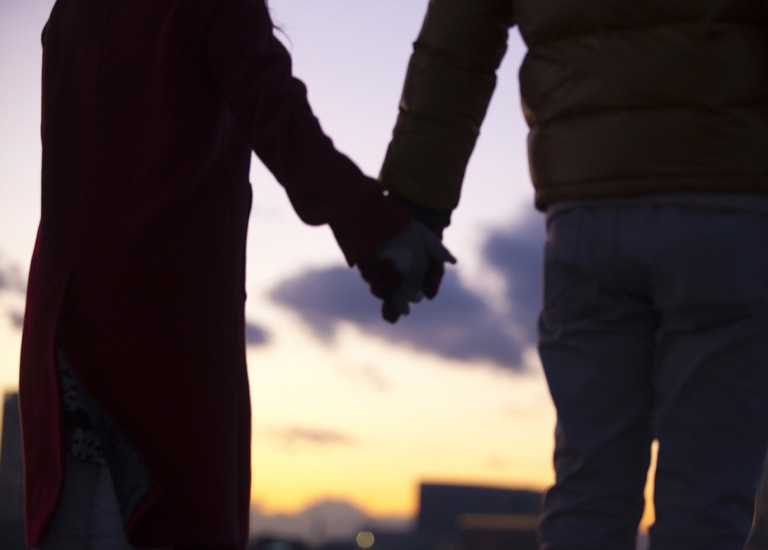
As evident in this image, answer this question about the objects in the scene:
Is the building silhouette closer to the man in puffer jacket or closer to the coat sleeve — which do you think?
the coat sleeve

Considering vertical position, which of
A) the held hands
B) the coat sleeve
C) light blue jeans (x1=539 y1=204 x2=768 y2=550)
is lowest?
light blue jeans (x1=539 y1=204 x2=768 y2=550)

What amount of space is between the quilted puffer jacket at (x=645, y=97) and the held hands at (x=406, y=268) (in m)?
0.28

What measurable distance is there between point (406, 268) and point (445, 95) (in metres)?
0.53

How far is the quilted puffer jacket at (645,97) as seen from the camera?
2500 millimetres

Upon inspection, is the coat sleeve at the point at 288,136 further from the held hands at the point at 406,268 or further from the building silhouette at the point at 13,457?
the building silhouette at the point at 13,457

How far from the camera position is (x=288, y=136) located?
8.52 ft

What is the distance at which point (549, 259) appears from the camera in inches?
106

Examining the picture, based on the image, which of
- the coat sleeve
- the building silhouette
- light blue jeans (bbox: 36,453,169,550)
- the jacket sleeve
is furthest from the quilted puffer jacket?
the building silhouette

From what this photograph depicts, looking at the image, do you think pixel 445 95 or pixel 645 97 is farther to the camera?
pixel 445 95

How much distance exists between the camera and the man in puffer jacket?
248 centimetres

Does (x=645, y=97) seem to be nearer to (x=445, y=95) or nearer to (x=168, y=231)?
(x=445, y=95)

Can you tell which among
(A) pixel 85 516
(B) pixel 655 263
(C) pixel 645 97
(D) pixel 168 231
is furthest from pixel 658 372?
(A) pixel 85 516

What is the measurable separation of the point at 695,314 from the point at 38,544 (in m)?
1.42

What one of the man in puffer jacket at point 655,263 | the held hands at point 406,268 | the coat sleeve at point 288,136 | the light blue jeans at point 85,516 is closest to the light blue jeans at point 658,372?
the man in puffer jacket at point 655,263
